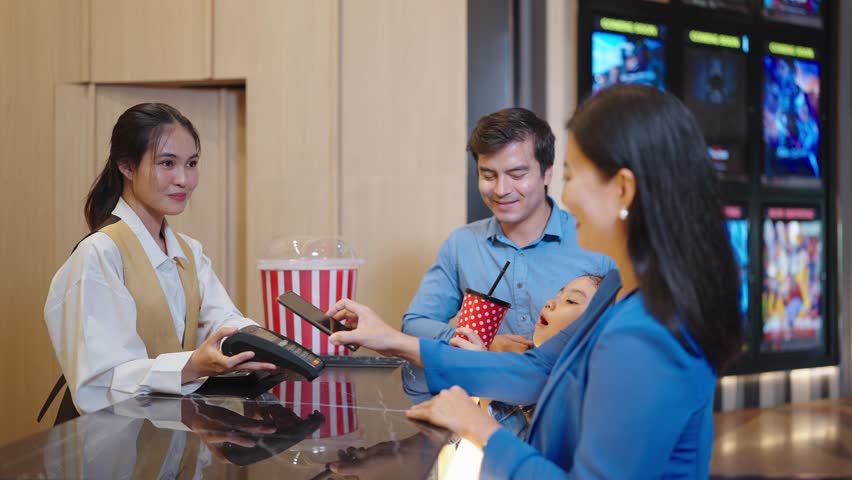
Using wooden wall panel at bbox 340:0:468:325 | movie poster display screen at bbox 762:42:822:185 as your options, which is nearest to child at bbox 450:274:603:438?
wooden wall panel at bbox 340:0:468:325

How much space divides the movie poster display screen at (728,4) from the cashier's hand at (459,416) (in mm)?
3713

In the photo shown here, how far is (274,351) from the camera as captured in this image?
1.63m

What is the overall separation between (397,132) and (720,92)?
1.96m

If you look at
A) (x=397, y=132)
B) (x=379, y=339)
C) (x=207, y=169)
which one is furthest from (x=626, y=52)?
(x=379, y=339)

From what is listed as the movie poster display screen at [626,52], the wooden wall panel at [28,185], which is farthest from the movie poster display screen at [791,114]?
the wooden wall panel at [28,185]

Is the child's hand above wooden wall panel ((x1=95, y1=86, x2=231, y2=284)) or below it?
below

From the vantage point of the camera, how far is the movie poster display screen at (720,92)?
4465 mm

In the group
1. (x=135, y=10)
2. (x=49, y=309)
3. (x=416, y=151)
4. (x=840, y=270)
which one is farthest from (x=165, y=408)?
(x=840, y=270)

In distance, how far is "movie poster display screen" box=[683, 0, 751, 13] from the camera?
4488 mm

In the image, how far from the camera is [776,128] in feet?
15.4

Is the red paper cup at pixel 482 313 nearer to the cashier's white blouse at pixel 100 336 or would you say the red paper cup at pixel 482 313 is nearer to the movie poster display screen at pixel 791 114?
the cashier's white blouse at pixel 100 336

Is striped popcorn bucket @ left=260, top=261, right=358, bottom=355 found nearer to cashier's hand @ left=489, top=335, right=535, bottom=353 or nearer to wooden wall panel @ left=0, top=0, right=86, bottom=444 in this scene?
cashier's hand @ left=489, top=335, right=535, bottom=353

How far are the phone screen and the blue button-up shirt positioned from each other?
713 millimetres

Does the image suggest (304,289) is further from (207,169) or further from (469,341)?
(207,169)
